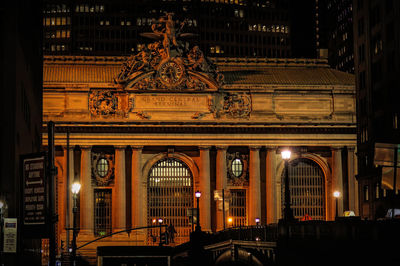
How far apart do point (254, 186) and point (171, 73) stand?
53.4 ft

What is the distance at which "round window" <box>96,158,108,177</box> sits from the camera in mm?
109812

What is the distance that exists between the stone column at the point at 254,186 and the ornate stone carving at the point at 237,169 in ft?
4.66

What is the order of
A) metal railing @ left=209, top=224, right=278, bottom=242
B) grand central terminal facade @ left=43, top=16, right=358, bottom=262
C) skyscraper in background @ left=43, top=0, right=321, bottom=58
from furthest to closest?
skyscraper in background @ left=43, top=0, right=321, bottom=58 < grand central terminal facade @ left=43, top=16, right=358, bottom=262 < metal railing @ left=209, top=224, right=278, bottom=242

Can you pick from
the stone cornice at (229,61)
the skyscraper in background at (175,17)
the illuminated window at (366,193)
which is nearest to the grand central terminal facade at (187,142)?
the stone cornice at (229,61)

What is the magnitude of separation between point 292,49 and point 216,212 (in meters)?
93.6

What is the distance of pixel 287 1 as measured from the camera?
197 meters

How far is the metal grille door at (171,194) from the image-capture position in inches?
4345

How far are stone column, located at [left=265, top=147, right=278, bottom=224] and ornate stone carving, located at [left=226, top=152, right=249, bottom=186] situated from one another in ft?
8.67

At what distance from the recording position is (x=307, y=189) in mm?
112750

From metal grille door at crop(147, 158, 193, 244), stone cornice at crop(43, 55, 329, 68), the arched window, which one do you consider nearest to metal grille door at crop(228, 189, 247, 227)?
the arched window

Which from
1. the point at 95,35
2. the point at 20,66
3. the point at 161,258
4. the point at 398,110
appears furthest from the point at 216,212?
the point at 95,35

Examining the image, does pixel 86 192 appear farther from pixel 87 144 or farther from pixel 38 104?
pixel 38 104

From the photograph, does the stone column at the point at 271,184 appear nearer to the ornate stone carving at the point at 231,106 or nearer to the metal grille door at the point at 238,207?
the metal grille door at the point at 238,207

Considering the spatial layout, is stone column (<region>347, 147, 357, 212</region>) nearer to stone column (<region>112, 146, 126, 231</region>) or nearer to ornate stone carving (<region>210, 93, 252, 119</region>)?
ornate stone carving (<region>210, 93, 252, 119</region>)
